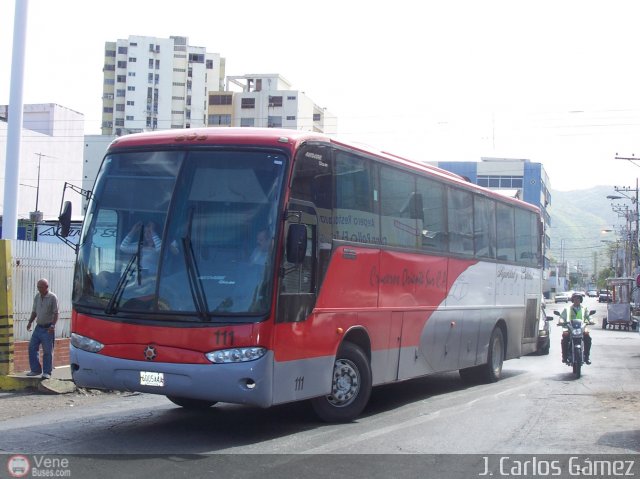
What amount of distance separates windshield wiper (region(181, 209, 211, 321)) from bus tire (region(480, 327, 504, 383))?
875 centimetres

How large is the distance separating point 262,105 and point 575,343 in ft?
255

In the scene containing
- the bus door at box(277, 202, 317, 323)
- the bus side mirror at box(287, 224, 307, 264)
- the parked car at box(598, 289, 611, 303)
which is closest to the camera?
A: the bus side mirror at box(287, 224, 307, 264)

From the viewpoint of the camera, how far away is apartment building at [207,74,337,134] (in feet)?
299

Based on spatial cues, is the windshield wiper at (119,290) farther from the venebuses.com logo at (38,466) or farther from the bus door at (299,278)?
the venebuses.com logo at (38,466)

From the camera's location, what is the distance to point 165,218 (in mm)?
8859

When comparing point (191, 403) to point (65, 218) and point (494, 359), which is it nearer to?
point (65, 218)

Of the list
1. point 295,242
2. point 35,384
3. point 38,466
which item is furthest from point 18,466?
point 35,384

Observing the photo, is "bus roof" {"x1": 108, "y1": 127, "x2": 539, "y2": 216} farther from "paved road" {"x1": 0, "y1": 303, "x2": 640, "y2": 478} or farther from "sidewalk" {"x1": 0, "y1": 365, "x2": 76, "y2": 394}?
"sidewalk" {"x1": 0, "y1": 365, "x2": 76, "y2": 394}

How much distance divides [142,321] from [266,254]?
156cm

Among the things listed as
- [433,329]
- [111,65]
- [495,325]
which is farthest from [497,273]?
[111,65]

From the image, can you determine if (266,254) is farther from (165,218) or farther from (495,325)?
(495,325)

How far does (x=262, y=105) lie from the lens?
91375mm

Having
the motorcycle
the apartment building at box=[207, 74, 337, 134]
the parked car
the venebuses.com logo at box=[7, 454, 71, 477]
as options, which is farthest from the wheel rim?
the apartment building at box=[207, 74, 337, 134]

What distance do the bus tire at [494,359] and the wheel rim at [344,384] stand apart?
6128 millimetres
